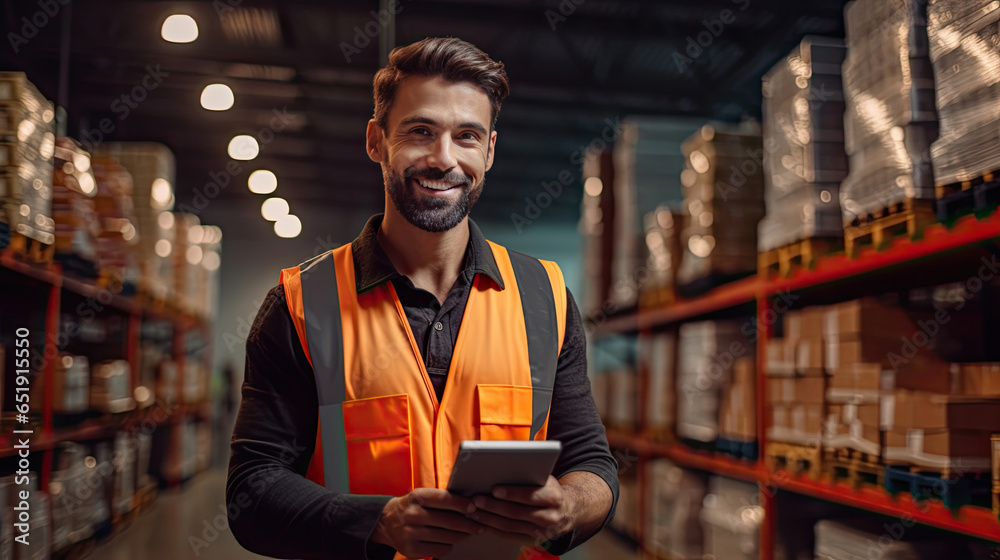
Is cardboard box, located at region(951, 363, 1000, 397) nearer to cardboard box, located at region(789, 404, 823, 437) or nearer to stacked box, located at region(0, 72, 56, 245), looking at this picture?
cardboard box, located at region(789, 404, 823, 437)

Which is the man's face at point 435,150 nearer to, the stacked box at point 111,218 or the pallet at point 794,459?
the pallet at point 794,459

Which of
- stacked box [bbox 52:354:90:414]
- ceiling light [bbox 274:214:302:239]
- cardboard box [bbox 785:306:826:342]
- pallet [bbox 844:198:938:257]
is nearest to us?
pallet [bbox 844:198:938:257]

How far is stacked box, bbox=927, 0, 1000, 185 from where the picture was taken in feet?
9.53

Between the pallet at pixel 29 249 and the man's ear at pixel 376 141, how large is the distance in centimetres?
307

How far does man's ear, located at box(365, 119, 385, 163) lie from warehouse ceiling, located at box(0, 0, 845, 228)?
19.4ft

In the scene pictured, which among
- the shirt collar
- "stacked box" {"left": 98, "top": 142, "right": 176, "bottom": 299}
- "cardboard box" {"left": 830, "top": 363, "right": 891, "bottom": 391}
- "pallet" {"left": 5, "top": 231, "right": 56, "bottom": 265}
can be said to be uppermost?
"stacked box" {"left": 98, "top": 142, "right": 176, "bottom": 299}

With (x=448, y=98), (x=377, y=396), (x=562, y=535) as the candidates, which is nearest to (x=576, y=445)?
(x=562, y=535)

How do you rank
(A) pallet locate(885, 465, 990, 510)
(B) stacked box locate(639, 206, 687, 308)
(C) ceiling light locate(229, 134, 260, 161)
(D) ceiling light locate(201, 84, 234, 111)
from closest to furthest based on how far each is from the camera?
(A) pallet locate(885, 465, 990, 510), (B) stacked box locate(639, 206, 687, 308), (D) ceiling light locate(201, 84, 234, 111), (C) ceiling light locate(229, 134, 260, 161)

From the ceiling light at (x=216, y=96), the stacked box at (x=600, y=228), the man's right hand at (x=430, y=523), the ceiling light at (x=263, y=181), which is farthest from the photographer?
the ceiling light at (x=263, y=181)

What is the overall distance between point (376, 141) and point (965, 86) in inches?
91.9

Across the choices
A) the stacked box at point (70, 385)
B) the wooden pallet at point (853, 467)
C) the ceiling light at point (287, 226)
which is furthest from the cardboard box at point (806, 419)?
the ceiling light at point (287, 226)

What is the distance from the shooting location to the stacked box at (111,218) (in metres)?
7.11

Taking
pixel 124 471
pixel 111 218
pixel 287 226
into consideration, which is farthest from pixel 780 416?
pixel 287 226

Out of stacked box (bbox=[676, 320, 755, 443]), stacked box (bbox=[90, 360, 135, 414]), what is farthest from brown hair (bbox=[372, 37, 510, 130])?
stacked box (bbox=[90, 360, 135, 414])
